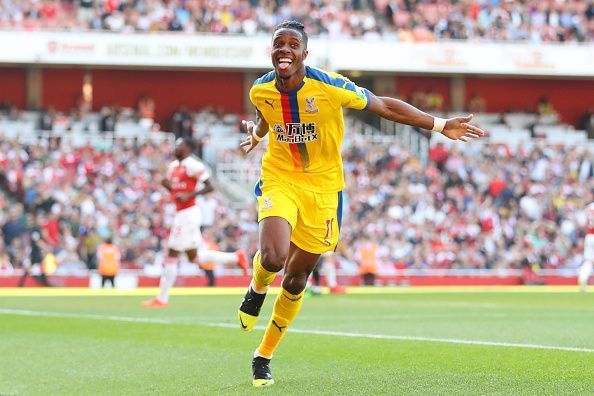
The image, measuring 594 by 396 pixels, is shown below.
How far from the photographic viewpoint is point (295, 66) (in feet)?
25.3

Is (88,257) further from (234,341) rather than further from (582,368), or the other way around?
(582,368)

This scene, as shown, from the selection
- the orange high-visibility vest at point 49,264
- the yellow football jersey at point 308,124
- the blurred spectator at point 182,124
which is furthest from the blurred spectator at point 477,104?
the yellow football jersey at point 308,124

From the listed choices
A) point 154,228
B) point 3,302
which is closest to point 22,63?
point 154,228

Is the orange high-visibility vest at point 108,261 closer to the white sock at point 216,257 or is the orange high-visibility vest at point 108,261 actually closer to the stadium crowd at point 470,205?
the stadium crowd at point 470,205

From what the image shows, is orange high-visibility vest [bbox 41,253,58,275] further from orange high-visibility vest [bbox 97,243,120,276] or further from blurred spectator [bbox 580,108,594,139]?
blurred spectator [bbox 580,108,594,139]

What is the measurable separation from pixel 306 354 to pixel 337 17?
2905cm

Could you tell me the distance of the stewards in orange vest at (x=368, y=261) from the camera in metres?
26.1

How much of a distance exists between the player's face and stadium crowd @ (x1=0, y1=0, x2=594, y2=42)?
94.1 ft

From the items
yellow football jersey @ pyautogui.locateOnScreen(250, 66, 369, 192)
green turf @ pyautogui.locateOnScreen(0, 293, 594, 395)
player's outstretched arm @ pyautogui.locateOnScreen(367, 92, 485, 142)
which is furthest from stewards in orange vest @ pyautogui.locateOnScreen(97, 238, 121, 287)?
player's outstretched arm @ pyautogui.locateOnScreen(367, 92, 485, 142)

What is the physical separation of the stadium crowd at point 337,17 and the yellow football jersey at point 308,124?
93.1 feet

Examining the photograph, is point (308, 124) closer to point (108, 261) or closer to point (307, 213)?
point (307, 213)

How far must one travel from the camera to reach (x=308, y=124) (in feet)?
26.0

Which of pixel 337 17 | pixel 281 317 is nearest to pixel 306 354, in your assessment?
pixel 281 317

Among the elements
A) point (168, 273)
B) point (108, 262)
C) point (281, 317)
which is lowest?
point (108, 262)
